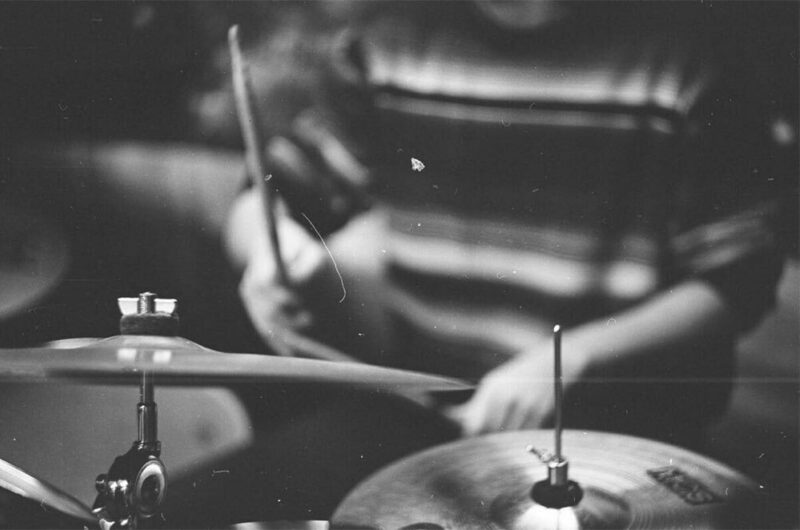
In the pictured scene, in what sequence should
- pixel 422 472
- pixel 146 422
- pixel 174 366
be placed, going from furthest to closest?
1. pixel 422 472
2. pixel 146 422
3. pixel 174 366

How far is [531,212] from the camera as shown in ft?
4.41

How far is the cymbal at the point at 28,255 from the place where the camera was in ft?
4.43

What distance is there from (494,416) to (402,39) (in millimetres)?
799

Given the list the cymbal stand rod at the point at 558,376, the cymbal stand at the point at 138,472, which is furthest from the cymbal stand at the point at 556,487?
the cymbal stand at the point at 138,472

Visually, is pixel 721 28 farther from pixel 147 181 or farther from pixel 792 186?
pixel 147 181

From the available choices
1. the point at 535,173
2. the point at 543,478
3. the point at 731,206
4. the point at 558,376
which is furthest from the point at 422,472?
the point at 731,206

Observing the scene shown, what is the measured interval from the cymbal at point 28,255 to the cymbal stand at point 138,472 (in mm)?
339

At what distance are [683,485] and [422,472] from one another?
0.51 metres

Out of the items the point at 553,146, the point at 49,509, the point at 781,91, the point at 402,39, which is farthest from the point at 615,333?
the point at 49,509

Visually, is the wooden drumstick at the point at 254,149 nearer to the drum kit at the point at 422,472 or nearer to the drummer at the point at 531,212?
the drummer at the point at 531,212

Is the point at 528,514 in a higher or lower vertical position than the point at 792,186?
lower

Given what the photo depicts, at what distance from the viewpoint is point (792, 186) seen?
137 cm

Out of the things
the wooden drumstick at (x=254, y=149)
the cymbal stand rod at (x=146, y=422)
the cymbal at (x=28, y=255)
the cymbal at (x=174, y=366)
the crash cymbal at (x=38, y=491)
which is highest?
the wooden drumstick at (x=254, y=149)

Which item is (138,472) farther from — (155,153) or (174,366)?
(155,153)
